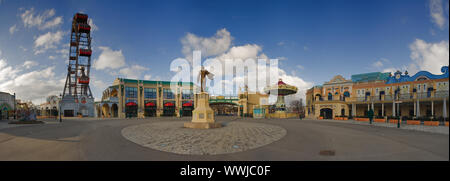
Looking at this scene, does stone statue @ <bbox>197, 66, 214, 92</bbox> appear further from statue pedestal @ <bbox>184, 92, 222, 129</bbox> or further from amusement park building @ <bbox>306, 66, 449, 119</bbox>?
amusement park building @ <bbox>306, 66, 449, 119</bbox>

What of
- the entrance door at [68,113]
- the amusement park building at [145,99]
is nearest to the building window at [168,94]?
the amusement park building at [145,99]

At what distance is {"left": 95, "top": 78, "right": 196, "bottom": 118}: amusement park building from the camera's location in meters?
46.2

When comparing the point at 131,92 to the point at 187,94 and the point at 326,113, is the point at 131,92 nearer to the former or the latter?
the point at 187,94

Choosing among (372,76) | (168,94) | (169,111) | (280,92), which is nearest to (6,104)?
(168,94)

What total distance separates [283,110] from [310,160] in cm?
3909

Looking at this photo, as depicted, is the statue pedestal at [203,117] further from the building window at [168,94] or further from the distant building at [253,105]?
the building window at [168,94]

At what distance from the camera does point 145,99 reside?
162 feet

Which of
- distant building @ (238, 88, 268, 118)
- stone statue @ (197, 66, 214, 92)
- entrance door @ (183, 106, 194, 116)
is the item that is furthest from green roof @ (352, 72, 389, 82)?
entrance door @ (183, 106, 194, 116)

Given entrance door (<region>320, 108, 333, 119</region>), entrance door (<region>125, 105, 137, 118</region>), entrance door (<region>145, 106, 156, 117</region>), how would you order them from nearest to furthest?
entrance door (<region>320, 108, 333, 119</region>)
entrance door (<region>125, 105, 137, 118</region>)
entrance door (<region>145, 106, 156, 117</region>)

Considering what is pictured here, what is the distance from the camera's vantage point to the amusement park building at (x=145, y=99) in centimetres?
4617
